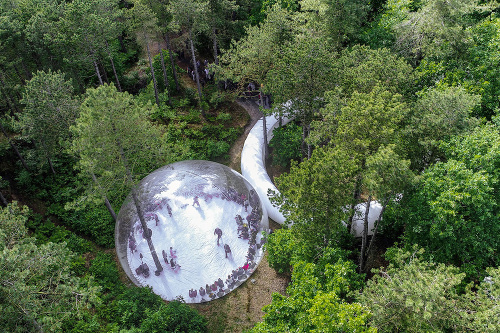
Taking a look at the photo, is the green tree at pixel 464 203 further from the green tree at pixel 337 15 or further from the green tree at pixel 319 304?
the green tree at pixel 337 15

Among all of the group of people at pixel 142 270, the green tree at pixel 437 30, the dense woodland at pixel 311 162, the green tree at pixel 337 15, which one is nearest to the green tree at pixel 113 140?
the dense woodland at pixel 311 162

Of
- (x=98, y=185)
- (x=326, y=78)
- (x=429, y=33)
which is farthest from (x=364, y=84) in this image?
(x=98, y=185)

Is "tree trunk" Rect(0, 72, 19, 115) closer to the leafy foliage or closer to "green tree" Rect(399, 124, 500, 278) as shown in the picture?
the leafy foliage

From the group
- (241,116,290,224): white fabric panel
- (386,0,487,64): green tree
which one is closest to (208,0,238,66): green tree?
(241,116,290,224): white fabric panel

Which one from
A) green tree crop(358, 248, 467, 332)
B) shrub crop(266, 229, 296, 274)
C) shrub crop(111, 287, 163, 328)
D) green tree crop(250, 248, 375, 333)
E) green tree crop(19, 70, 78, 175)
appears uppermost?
green tree crop(19, 70, 78, 175)

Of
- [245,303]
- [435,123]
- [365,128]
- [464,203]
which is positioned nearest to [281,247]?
[245,303]

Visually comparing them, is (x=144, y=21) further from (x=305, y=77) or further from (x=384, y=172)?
(x=384, y=172)

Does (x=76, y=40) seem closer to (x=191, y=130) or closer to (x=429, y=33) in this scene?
(x=191, y=130)
